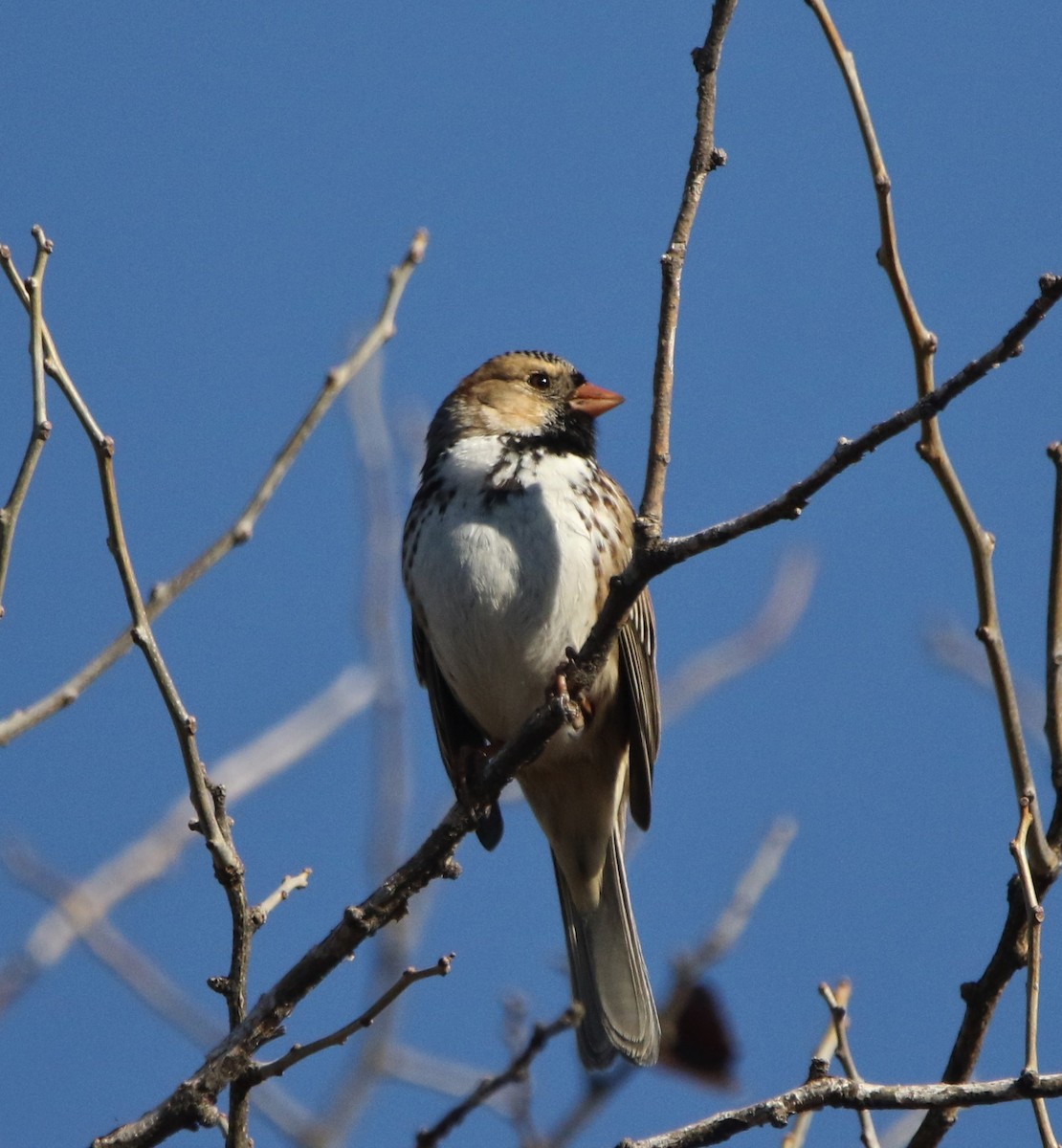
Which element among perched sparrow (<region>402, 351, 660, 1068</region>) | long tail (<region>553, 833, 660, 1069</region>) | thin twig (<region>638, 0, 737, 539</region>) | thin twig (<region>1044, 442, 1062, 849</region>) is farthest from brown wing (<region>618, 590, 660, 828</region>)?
thin twig (<region>1044, 442, 1062, 849</region>)

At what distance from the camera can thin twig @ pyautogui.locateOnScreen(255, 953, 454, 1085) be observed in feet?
8.55

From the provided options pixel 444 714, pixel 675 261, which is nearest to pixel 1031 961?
pixel 675 261

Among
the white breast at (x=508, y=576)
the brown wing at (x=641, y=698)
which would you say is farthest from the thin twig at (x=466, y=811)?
the brown wing at (x=641, y=698)

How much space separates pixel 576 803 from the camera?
18.9ft

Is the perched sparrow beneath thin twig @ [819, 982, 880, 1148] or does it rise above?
above

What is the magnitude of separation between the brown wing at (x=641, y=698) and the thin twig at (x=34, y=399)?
2688mm

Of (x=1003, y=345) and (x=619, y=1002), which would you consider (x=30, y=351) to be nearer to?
(x=1003, y=345)

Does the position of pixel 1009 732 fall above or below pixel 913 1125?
above

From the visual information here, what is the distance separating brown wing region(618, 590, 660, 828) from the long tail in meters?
0.19

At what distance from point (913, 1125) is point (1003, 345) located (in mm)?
2406

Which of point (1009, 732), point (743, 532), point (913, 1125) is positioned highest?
point (743, 532)

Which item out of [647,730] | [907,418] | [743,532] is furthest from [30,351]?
[647,730]

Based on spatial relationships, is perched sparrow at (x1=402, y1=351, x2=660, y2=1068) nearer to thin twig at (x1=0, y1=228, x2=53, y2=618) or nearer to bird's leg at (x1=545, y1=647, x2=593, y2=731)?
bird's leg at (x1=545, y1=647, x2=593, y2=731)

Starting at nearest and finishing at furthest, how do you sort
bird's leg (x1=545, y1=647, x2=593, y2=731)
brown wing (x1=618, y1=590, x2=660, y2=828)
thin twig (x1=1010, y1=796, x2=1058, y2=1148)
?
thin twig (x1=1010, y1=796, x2=1058, y2=1148), bird's leg (x1=545, y1=647, x2=593, y2=731), brown wing (x1=618, y1=590, x2=660, y2=828)
